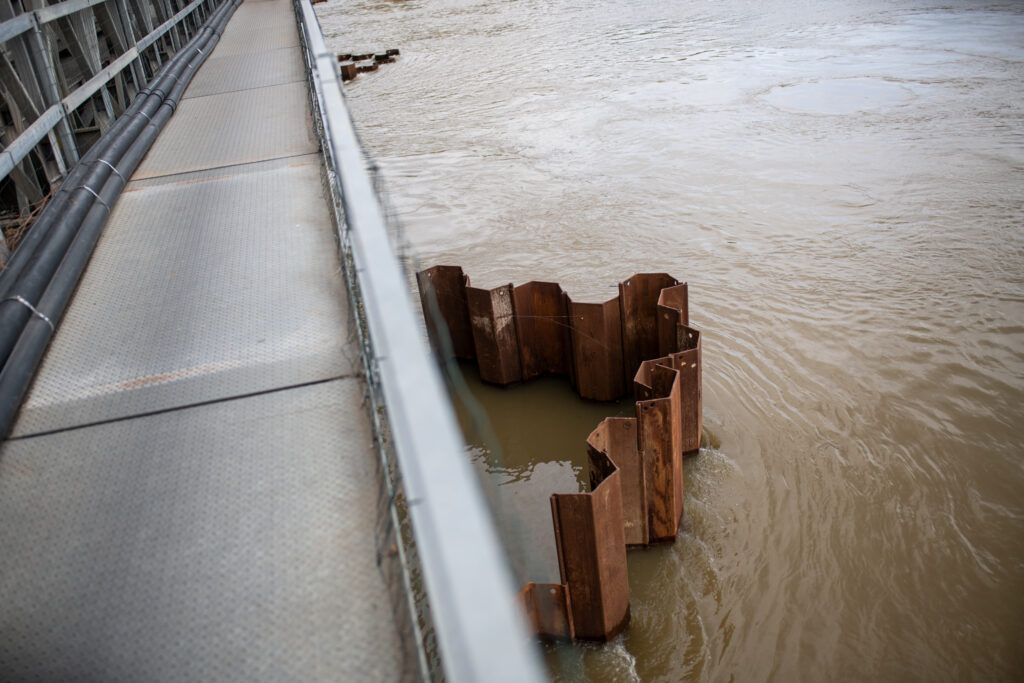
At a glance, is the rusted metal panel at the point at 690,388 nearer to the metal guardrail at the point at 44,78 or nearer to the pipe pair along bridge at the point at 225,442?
the pipe pair along bridge at the point at 225,442

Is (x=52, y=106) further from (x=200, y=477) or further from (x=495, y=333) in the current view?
(x=200, y=477)

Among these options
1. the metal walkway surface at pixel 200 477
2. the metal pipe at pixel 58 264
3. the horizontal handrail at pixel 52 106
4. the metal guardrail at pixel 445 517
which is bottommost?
the metal walkway surface at pixel 200 477

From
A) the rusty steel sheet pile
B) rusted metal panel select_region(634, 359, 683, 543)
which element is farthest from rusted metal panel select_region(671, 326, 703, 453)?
rusted metal panel select_region(634, 359, 683, 543)

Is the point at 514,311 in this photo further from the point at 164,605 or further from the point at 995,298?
the point at 995,298

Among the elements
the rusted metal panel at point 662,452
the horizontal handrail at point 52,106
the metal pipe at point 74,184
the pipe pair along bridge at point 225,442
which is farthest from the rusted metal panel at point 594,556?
the horizontal handrail at point 52,106

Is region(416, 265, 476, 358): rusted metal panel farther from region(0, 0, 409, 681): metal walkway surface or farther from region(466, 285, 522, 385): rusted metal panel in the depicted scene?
region(0, 0, 409, 681): metal walkway surface

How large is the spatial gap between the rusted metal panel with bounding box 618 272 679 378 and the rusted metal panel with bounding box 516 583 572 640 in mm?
2311

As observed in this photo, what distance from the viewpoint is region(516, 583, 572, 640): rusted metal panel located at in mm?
3680

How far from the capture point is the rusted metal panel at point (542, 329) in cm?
559

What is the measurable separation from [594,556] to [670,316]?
7.00 feet

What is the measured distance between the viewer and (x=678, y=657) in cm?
377

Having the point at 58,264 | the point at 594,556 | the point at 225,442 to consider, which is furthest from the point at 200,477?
the point at 58,264

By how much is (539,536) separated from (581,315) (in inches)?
65.1

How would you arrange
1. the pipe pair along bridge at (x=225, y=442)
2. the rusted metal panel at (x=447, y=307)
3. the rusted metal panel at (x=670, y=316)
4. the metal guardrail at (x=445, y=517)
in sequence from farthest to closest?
the rusted metal panel at (x=447, y=307) < the rusted metal panel at (x=670, y=316) < the pipe pair along bridge at (x=225, y=442) < the metal guardrail at (x=445, y=517)
